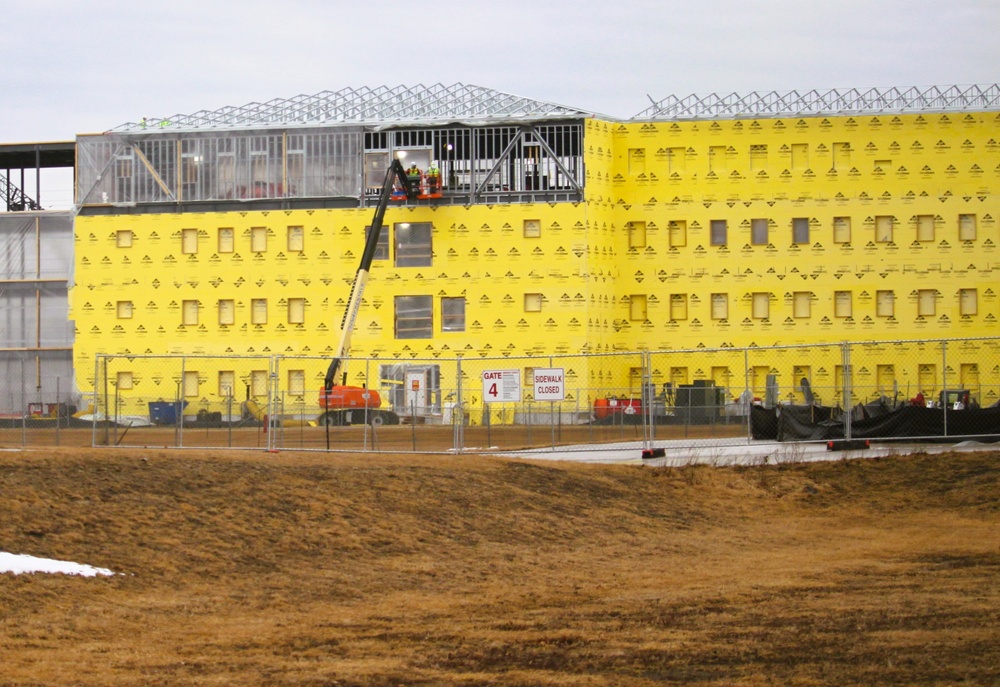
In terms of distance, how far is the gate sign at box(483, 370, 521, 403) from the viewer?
114 ft

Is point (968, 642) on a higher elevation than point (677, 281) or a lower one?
lower

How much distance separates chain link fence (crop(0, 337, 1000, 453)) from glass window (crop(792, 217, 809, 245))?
19.5 ft

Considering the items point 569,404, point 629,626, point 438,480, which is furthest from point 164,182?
point 629,626

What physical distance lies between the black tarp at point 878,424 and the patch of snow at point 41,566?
19771mm

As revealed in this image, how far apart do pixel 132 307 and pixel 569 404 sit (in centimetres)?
2477

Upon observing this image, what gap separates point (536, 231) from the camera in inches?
2795


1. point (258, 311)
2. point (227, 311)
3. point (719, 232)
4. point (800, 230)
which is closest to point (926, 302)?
point (800, 230)

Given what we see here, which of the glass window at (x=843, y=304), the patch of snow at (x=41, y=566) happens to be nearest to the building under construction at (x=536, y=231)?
the glass window at (x=843, y=304)

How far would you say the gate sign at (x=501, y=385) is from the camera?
34688mm

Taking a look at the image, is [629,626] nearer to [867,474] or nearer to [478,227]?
[867,474]

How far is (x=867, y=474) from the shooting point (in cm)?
3158

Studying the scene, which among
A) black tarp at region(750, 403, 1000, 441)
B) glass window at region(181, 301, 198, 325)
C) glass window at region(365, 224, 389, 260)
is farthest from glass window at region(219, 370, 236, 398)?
black tarp at region(750, 403, 1000, 441)

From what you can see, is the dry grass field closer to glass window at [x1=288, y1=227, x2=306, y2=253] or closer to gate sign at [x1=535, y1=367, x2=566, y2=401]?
gate sign at [x1=535, y1=367, x2=566, y2=401]

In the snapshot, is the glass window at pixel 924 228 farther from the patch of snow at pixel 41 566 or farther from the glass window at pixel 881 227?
the patch of snow at pixel 41 566
